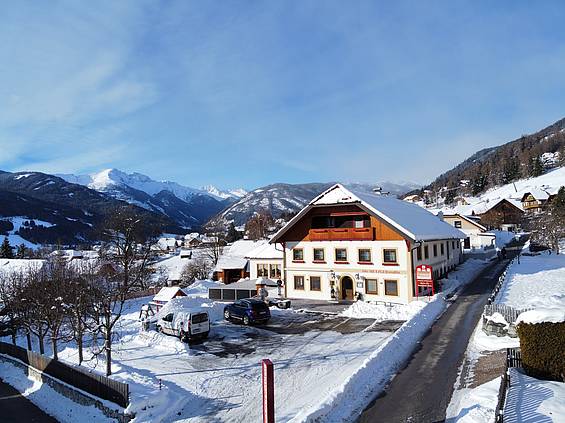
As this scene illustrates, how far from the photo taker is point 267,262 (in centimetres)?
4672

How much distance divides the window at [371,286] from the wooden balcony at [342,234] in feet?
11.1

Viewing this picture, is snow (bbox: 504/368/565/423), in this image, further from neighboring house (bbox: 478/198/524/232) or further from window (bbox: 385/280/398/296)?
neighboring house (bbox: 478/198/524/232)

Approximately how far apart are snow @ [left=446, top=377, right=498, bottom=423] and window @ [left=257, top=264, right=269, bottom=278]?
111 ft

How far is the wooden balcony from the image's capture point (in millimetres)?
34250

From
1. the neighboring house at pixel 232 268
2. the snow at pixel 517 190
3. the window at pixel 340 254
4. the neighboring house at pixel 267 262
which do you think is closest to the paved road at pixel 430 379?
the window at pixel 340 254

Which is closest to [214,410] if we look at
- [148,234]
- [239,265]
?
[239,265]

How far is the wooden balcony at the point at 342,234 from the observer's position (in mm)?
34250

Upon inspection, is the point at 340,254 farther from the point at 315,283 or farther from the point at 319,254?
the point at 315,283

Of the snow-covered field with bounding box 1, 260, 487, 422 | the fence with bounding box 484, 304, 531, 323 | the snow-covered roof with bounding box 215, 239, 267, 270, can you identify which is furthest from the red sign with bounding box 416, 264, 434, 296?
the snow-covered roof with bounding box 215, 239, 267, 270

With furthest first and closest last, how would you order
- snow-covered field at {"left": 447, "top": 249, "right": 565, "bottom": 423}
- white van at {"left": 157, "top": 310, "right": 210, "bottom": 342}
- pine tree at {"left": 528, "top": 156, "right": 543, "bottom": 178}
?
pine tree at {"left": 528, "top": 156, "right": 543, "bottom": 178} < white van at {"left": 157, "top": 310, "right": 210, "bottom": 342} < snow-covered field at {"left": 447, "top": 249, "right": 565, "bottom": 423}

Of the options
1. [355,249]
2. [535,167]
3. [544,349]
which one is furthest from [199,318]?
[535,167]

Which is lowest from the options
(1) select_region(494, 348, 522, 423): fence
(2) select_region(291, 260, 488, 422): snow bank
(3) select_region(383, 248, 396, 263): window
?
(2) select_region(291, 260, 488, 422): snow bank

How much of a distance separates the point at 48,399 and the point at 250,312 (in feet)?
39.4

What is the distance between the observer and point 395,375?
15.6 meters
